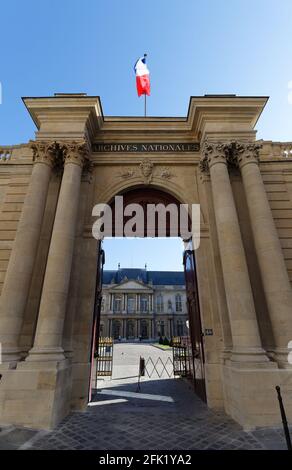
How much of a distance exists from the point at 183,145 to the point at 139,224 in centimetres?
310

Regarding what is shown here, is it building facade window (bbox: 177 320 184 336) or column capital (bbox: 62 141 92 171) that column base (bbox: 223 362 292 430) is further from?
building facade window (bbox: 177 320 184 336)

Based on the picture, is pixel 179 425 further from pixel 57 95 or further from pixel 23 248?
pixel 57 95

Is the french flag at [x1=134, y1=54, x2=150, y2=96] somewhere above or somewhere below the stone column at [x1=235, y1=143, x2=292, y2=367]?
above

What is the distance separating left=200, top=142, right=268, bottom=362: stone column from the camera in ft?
16.9

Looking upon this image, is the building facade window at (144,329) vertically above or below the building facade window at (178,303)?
below

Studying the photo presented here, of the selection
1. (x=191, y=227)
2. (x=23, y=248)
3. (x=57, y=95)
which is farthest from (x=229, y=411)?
(x=57, y=95)

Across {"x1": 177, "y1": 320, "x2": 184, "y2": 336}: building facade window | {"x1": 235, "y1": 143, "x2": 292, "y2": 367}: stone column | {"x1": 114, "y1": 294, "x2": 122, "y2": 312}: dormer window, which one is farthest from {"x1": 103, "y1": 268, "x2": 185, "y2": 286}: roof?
{"x1": 235, "y1": 143, "x2": 292, "y2": 367}: stone column

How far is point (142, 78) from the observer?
9.08m

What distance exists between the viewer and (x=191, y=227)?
740cm

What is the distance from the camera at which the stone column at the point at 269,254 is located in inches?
206

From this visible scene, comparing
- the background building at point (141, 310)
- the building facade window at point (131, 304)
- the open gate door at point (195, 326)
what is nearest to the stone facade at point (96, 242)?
the open gate door at point (195, 326)

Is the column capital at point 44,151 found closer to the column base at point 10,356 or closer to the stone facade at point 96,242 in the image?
the stone facade at point 96,242

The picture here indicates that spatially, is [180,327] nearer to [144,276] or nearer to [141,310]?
[141,310]

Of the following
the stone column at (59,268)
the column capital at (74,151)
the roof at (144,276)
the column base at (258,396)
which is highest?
the roof at (144,276)
